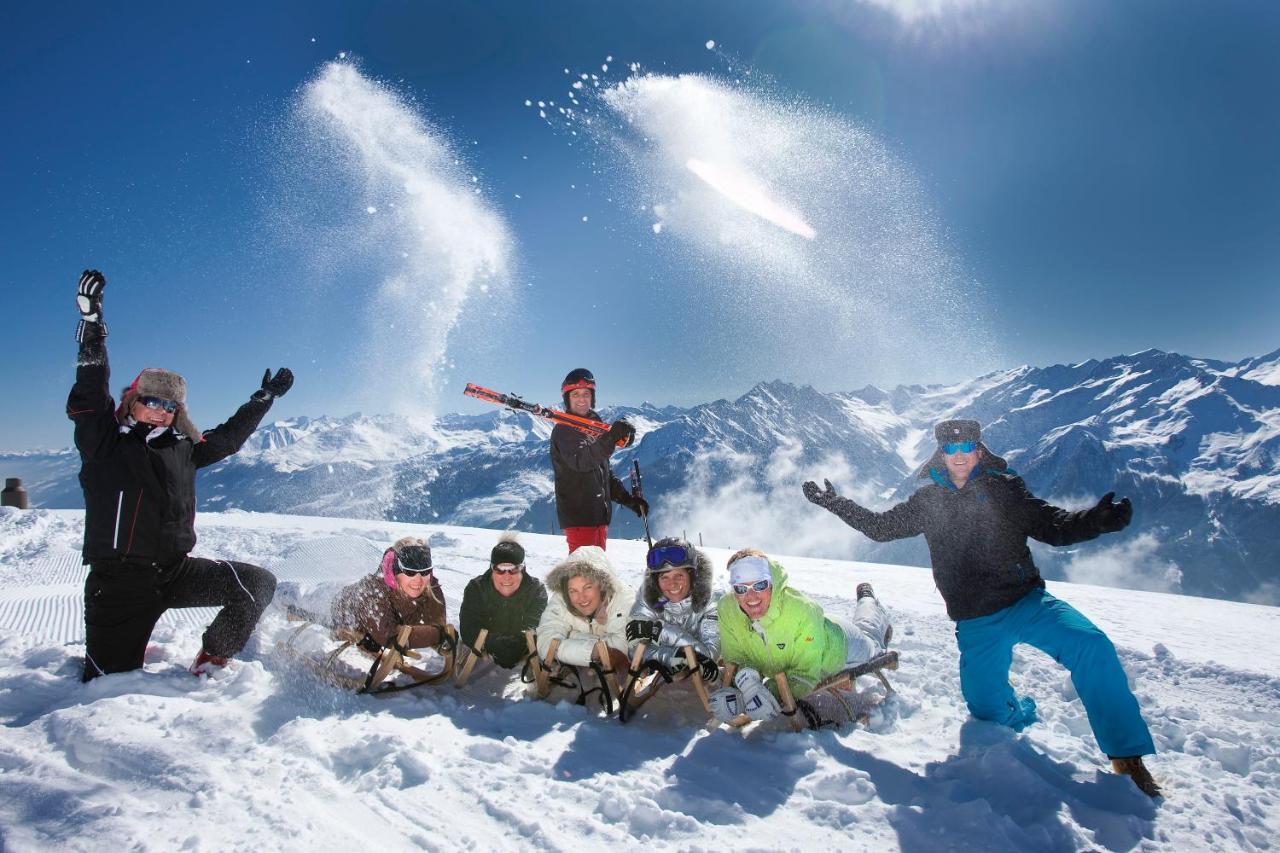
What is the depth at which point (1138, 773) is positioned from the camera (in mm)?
3865

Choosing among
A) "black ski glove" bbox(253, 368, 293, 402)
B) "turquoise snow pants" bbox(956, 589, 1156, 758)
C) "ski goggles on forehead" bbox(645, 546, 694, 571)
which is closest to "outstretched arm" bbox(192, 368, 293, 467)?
"black ski glove" bbox(253, 368, 293, 402)

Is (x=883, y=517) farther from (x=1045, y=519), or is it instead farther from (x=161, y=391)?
(x=161, y=391)

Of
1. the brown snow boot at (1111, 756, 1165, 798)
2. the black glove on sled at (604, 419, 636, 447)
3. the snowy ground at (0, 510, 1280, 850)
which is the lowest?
the snowy ground at (0, 510, 1280, 850)

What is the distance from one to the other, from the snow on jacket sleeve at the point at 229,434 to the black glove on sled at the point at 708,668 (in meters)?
4.21

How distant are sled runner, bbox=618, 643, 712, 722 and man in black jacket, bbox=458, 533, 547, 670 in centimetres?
111

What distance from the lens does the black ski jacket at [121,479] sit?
445 centimetres

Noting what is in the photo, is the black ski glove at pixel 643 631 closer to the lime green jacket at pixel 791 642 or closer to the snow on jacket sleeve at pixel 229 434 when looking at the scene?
the lime green jacket at pixel 791 642

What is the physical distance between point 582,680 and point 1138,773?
404 centimetres

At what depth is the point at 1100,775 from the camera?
394 centimetres

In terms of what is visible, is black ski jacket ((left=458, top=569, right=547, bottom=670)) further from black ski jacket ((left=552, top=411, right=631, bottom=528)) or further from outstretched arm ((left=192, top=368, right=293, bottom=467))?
outstretched arm ((left=192, top=368, right=293, bottom=467))

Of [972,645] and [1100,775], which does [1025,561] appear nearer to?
[972,645]

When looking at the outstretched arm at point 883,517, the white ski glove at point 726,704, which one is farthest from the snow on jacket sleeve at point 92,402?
the outstretched arm at point 883,517

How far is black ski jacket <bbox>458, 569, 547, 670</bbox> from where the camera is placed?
5660mm

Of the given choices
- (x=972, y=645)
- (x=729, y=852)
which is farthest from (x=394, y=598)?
(x=972, y=645)
